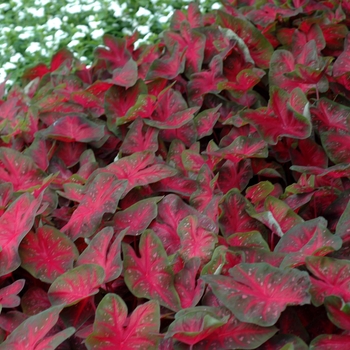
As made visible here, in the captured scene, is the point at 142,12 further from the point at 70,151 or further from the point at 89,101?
the point at 70,151

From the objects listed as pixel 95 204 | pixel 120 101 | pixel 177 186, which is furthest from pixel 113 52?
pixel 95 204

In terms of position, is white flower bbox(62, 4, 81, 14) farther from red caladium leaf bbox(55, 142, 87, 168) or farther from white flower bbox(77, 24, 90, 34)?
red caladium leaf bbox(55, 142, 87, 168)

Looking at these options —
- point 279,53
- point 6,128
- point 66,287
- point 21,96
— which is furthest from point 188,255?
point 21,96

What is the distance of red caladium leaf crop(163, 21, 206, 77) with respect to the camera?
158cm

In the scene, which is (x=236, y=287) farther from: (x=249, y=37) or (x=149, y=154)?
(x=249, y=37)

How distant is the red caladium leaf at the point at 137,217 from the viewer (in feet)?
3.48

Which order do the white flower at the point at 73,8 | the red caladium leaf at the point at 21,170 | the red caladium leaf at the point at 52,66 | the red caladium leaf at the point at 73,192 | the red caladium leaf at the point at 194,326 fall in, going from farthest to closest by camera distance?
the white flower at the point at 73,8
the red caladium leaf at the point at 52,66
the red caladium leaf at the point at 21,170
the red caladium leaf at the point at 73,192
the red caladium leaf at the point at 194,326

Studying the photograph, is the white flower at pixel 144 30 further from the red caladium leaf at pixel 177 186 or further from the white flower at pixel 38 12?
the red caladium leaf at pixel 177 186

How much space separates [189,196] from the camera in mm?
1216

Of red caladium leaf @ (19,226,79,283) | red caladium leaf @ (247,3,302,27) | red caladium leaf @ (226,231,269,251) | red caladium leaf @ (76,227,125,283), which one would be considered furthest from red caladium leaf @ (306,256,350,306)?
red caladium leaf @ (247,3,302,27)

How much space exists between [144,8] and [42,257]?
1610 millimetres

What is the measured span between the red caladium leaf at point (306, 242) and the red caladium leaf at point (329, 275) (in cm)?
2

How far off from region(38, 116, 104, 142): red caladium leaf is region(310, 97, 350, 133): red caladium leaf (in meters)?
0.46

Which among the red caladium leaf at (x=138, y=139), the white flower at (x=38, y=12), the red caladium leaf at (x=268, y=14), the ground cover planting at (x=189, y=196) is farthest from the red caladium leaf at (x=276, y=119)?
the white flower at (x=38, y=12)
